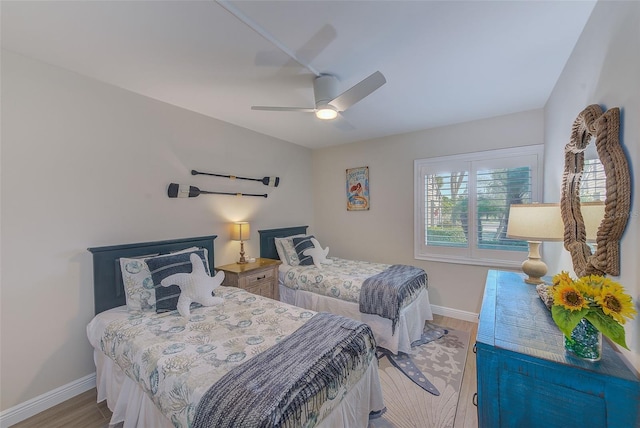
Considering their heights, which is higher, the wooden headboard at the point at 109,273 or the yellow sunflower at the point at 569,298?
the yellow sunflower at the point at 569,298

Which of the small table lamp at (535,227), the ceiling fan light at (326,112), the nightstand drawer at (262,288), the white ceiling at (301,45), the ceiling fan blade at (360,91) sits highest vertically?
the white ceiling at (301,45)

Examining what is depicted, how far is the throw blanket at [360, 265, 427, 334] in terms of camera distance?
8.18ft

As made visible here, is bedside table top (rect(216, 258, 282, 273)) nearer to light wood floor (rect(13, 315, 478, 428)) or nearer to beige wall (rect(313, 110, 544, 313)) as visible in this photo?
→ light wood floor (rect(13, 315, 478, 428))

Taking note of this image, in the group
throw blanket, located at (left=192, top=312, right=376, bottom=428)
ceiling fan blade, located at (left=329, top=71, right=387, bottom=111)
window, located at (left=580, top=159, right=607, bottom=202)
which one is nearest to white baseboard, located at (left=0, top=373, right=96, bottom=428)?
throw blanket, located at (left=192, top=312, right=376, bottom=428)

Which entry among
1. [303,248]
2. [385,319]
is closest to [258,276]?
[303,248]

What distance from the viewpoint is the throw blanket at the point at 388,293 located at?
8.18ft

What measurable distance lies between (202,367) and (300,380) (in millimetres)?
527

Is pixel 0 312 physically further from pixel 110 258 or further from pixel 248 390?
pixel 248 390

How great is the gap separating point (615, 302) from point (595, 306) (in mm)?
62

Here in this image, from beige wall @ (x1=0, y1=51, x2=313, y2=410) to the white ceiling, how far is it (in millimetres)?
235

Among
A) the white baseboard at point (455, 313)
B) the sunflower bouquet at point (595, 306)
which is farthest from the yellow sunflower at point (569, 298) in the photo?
the white baseboard at point (455, 313)

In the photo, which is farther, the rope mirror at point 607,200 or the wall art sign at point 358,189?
the wall art sign at point 358,189

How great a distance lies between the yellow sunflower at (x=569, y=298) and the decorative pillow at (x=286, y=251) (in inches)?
113

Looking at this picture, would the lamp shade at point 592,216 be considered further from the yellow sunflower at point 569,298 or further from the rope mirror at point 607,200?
the yellow sunflower at point 569,298
